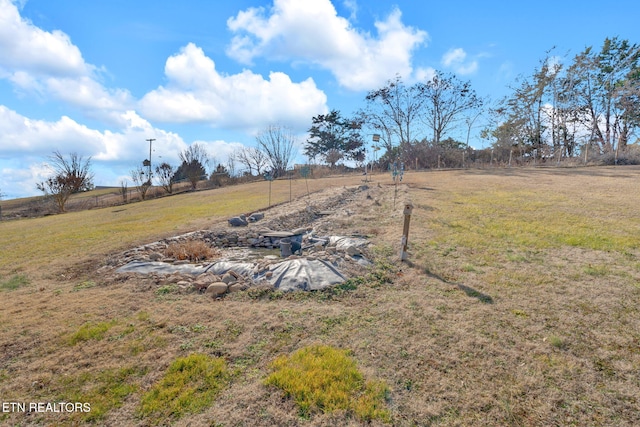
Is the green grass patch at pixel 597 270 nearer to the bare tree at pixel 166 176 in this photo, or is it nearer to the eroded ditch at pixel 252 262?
the eroded ditch at pixel 252 262

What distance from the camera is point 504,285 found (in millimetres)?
3760

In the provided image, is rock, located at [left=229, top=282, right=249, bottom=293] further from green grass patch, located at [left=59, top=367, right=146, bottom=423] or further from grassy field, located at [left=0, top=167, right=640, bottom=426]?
green grass patch, located at [left=59, top=367, right=146, bottom=423]

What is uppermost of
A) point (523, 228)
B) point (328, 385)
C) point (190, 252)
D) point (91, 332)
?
point (523, 228)

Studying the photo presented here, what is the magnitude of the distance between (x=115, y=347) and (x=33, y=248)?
6673 millimetres

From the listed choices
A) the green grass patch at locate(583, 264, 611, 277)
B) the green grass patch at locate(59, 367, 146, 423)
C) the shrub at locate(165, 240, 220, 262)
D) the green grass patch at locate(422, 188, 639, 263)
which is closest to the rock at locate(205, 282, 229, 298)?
the green grass patch at locate(59, 367, 146, 423)

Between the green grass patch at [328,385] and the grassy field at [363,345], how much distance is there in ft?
0.03

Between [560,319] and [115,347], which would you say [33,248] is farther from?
[560,319]

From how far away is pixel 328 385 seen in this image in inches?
85.2

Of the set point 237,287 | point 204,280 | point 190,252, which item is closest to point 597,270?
point 237,287

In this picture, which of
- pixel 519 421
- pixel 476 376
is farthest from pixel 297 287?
pixel 519 421

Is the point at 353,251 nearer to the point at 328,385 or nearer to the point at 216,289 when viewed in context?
the point at 216,289

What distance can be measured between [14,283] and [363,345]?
534 centimetres

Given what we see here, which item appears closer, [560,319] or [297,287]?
[560,319]

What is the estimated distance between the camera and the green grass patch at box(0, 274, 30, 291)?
446 cm
